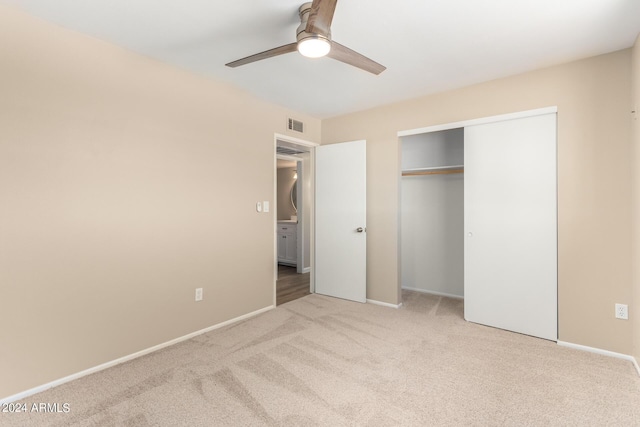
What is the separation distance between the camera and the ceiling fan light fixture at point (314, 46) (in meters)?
1.83

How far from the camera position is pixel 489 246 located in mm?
3146

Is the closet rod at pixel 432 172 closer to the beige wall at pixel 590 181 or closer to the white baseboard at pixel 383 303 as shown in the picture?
the beige wall at pixel 590 181

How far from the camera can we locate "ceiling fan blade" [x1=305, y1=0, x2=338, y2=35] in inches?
64.4

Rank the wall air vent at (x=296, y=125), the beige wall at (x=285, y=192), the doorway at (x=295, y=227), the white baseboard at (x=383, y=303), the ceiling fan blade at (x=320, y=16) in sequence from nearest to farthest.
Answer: the ceiling fan blade at (x=320, y=16) → the white baseboard at (x=383, y=303) → the wall air vent at (x=296, y=125) → the doorway at (x=295, y=227) → the beige wall at (x=285, y=192)

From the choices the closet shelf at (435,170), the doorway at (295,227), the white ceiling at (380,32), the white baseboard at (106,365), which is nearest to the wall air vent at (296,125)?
the doorway at (295,227)

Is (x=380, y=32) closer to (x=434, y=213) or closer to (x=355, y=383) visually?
(x=355, y=383)

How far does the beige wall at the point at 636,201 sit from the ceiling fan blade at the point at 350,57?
1.86m

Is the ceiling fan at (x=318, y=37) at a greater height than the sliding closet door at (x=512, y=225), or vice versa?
the ceiling fan at (x=318, y=37)

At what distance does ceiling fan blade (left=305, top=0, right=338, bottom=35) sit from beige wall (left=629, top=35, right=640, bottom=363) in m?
2.24

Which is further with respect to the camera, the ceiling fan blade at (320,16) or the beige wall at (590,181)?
the beige wall at (590,181)

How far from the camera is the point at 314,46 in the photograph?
1.89 metres

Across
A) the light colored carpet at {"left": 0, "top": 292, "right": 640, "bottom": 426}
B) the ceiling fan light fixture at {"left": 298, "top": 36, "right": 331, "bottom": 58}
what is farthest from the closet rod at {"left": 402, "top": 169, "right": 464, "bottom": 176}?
the ceiling fan light fixture at {"left": 298, "top": 36, "right": 331, "bottom": 58}

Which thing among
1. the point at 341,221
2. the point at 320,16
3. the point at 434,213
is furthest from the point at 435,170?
the point at 320,16

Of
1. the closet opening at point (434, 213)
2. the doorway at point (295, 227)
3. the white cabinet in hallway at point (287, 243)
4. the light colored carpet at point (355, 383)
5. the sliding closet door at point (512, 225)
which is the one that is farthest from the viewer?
the white cabinet in hallway at point (287, 243)
